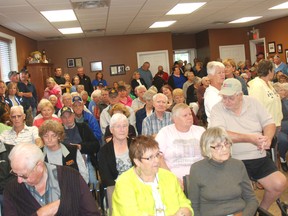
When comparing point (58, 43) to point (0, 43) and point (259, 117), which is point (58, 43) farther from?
point (259, 117)

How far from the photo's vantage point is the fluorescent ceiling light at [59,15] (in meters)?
6.89

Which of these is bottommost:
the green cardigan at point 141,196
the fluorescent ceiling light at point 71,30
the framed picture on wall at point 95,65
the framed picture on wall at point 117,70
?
the green cardigan at point 141,196

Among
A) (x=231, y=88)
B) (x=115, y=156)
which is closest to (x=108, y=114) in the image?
(x=115, y=156)

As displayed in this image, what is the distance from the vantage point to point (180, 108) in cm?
321

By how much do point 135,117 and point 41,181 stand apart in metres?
2.92

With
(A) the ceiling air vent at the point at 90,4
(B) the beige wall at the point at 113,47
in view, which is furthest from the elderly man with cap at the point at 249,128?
(B) the beige wall at the point at 113,47

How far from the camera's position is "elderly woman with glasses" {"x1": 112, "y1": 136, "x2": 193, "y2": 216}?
2.21 metres

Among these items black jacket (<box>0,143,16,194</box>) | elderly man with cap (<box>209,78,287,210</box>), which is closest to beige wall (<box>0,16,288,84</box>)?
black jacket (<box>0,143,16,194</box>)

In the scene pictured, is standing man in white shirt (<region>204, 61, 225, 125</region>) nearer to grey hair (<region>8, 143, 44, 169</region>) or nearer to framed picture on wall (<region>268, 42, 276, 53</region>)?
grey hair (<region>8, 143, 44, 169</region>)

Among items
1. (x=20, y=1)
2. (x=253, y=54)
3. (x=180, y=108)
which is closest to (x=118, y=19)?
(x=20, y=1)

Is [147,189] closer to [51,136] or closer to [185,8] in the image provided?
[51,136]

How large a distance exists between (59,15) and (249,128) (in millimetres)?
5313

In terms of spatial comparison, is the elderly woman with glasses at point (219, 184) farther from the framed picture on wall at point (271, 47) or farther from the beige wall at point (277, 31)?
the framed picture on wall at point (271, 47)

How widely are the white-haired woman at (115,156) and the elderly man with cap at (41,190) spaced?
86 centimetres
